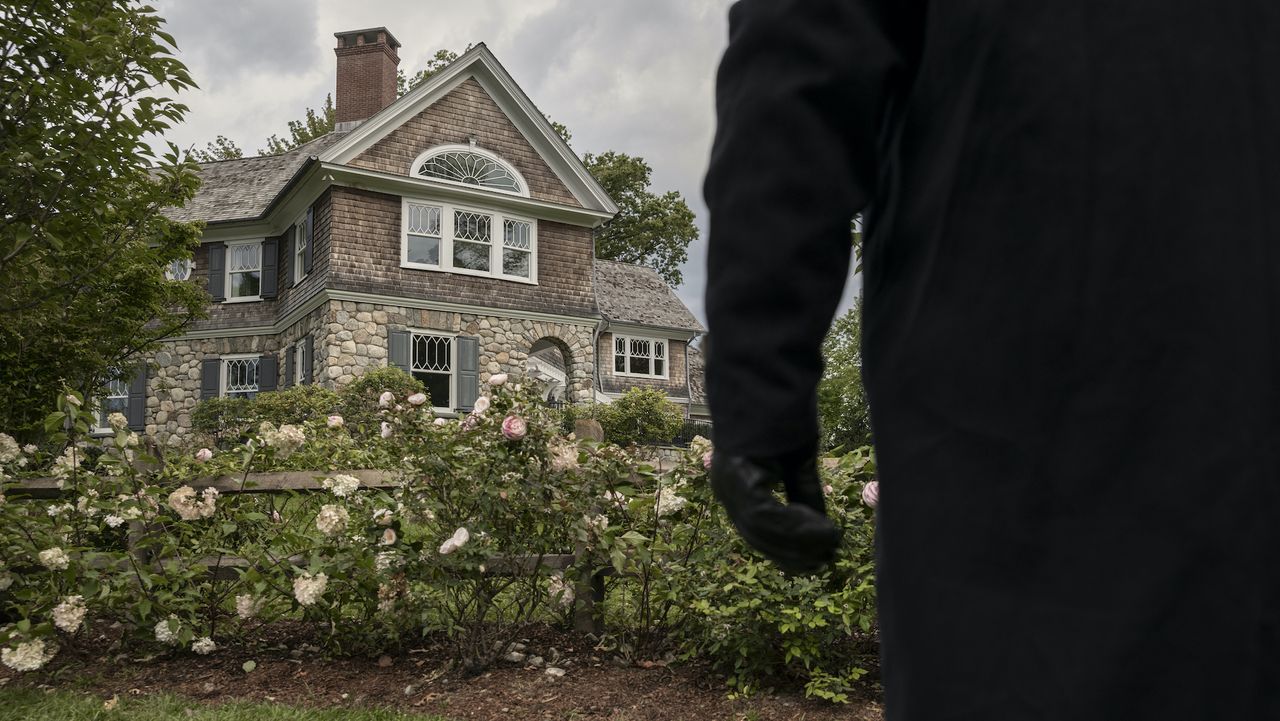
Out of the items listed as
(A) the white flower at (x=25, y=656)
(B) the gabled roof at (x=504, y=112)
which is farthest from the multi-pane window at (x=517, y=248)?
(A) the white flower at (x=25, y=656)

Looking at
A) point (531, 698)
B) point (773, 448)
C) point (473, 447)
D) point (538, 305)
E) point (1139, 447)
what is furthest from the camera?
point (538, 305)

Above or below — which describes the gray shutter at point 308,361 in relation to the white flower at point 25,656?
above

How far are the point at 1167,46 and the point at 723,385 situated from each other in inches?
22.0

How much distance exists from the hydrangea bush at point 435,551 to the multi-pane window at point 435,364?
15.2 metres

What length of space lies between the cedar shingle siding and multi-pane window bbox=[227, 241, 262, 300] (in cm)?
577

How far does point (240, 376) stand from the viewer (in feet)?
75.6

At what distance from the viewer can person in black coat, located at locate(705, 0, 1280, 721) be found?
2.86ft

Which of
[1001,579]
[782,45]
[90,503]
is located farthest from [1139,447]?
[90,503]

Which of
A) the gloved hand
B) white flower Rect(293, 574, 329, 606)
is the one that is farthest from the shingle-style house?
the gloved hand

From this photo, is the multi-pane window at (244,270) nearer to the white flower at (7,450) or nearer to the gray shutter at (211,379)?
the gray shutter at (211,379)

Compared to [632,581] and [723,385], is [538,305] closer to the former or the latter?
[632,581]

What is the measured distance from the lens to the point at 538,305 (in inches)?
842

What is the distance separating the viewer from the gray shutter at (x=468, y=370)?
2006cm

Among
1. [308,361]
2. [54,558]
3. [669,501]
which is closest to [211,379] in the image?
[308,361]
